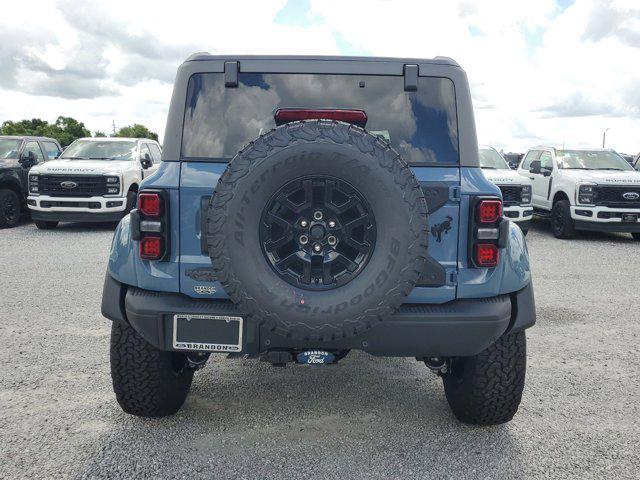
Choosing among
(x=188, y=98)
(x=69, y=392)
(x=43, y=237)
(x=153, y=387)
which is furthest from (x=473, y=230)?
(x=43, y=237)

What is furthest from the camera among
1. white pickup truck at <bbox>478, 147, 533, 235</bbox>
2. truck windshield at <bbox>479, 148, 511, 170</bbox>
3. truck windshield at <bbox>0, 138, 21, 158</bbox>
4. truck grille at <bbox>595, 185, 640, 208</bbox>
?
truck windshield at <bbox>0, 138, 21, 158</bbox>

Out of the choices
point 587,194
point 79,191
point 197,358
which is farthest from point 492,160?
point 197,358

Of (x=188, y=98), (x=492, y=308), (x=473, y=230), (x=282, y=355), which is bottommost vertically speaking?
(x=282, y=355)

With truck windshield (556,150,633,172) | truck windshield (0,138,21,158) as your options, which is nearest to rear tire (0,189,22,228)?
truck windshield (0,138,21,158)

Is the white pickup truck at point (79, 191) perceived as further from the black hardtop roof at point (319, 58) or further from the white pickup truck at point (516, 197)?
the black hardtop roof at point (319, 58)

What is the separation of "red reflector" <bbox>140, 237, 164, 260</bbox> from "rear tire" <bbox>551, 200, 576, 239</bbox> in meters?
10.2

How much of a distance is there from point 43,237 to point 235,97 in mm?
9290

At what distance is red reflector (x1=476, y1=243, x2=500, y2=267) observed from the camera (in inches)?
112

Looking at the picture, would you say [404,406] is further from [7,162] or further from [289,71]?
[7,162]

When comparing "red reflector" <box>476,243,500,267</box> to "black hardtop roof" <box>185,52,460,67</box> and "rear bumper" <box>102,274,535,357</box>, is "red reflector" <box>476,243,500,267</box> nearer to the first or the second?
"rear bumper" <box>102,274,535,357</box>

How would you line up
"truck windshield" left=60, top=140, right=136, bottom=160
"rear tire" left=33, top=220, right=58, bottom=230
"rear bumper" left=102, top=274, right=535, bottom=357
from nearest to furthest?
"rear bumper" left=102, top=274, right=535, bottom=357 → "rear tire" left=33, top=220, right=58, bottom=230 → "truck windshield" left=60, top=140, right=136, bottom=160

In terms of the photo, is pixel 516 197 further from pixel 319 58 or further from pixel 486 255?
pixel 319 58

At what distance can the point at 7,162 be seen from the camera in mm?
12461

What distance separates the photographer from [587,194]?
11047 mm
